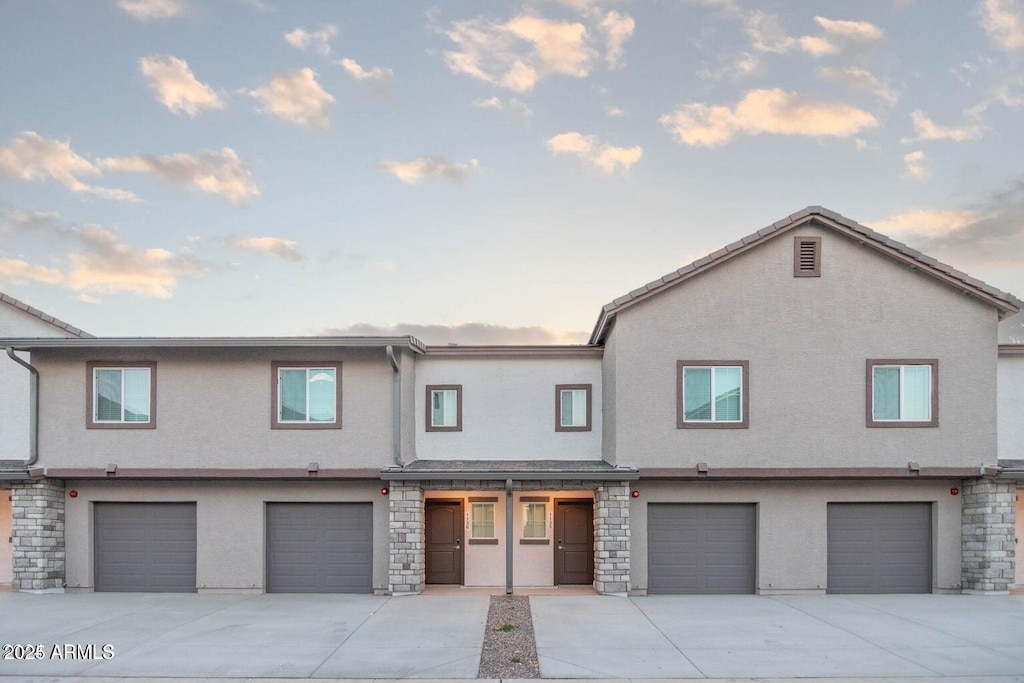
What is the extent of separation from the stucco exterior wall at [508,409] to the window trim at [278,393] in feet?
6.12

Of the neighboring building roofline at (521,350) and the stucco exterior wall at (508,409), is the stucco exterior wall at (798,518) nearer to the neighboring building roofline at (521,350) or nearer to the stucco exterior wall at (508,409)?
the stucco exterior wall at (508,409)

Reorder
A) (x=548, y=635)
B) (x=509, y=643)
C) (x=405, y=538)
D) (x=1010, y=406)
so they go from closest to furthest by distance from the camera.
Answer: (x=509, y=643) → (x=548, y=635) → (x=405, y=538) → (x=1010, y=406)

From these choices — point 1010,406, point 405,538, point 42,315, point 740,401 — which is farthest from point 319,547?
point 1010,406

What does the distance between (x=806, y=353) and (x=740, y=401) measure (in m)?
1.63

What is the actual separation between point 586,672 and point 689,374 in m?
6.75

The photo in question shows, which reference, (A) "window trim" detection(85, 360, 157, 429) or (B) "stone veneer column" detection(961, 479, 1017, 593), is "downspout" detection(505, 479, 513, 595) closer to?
(A) "window trim" detection(85, 360, 157, 429)

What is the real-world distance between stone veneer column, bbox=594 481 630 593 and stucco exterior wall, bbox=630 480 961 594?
0.33 metres

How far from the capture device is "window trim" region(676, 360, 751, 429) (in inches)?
520

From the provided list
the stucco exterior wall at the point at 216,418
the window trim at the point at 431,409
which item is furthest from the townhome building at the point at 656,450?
the window trim at the point at 431,409

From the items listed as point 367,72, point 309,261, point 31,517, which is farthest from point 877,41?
point 31,517

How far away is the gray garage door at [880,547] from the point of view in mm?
13648

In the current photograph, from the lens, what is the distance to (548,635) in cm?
1003

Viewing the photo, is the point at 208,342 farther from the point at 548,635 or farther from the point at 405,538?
the point at 548,635

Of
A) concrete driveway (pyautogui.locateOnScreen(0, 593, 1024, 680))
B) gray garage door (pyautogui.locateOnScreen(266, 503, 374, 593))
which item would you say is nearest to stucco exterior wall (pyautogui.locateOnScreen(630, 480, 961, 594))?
concrete driveway (pyautogui.locateOnScreen(0, 593, 1024, 680))
